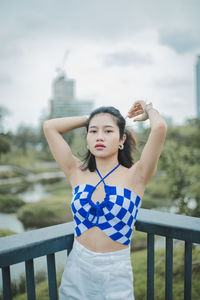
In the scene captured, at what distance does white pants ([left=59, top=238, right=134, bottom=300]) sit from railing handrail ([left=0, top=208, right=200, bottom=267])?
0.11 metres

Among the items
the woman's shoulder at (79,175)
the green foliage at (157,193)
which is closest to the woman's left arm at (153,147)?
the woman's shoulder at (79,175)

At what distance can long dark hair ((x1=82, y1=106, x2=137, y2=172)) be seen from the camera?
1.30 m

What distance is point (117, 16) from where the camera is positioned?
4703mm

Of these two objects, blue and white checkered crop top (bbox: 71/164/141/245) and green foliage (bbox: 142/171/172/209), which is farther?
green foliage (bbox: 142/171/172/209)

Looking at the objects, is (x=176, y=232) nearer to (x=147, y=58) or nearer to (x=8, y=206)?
(x=8, y=206)

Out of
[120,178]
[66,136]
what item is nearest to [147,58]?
[66,136]

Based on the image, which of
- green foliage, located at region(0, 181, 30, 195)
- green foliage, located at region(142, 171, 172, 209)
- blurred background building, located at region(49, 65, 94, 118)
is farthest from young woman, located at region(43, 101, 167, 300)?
green foliage, located at region(0, 181, 30, 195)

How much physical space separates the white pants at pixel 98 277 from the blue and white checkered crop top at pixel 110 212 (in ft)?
0.25

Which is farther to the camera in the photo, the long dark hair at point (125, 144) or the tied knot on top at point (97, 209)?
the long dark hair at point (125, 144)

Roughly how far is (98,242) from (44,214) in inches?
206

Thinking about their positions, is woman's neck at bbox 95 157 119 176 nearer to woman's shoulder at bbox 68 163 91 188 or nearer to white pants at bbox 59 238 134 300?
woman's shoulder at bbox 68 163 91 188

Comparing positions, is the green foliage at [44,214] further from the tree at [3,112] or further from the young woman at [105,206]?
the young woman at [105,206]

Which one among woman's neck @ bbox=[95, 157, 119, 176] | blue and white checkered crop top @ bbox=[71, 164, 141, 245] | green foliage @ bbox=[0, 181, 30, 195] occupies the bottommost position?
green foliage @ bbox=[0, 181, 30, 195]

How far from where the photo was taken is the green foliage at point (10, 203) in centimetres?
659
